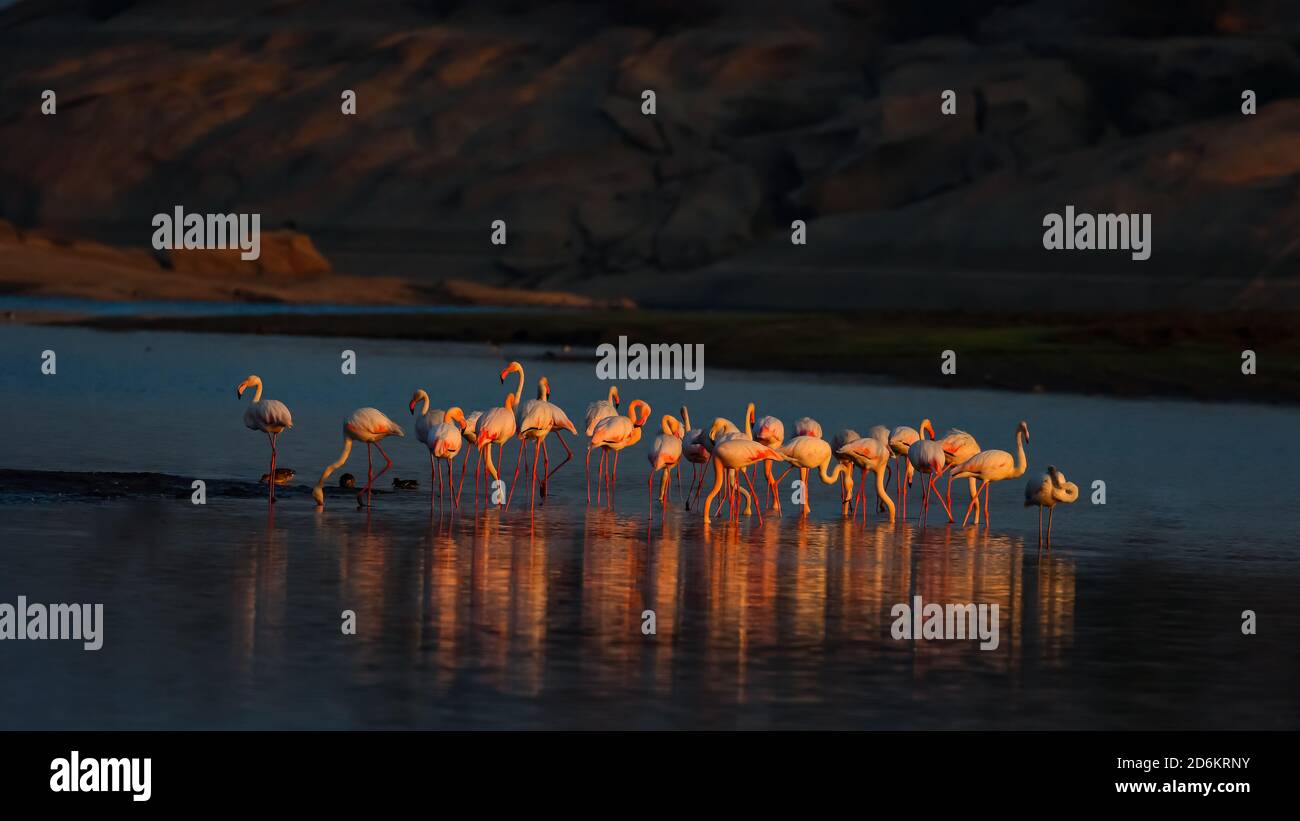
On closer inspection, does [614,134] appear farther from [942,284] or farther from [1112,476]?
[1112,476]

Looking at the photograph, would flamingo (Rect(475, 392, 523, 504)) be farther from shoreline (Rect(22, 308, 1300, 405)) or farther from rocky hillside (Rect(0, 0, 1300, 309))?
rocky hillside (Rect(0, 0, 1300, 309))

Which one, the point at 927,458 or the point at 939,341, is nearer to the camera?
the point at 927,458

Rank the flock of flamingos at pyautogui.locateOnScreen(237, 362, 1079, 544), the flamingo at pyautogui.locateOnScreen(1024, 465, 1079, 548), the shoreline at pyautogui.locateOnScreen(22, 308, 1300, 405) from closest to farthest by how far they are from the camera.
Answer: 1. the flamingo at pyautogui.locateOnScreen(1024, 465, 1079, 548)
2. the flock of flamingos at pyautogui.locateOnScreen(237, 362, 1079, 544)
3. the shoreline at pyautogui.locateOnScreen(22, 308, 1300, 405)

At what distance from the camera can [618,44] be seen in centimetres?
19362

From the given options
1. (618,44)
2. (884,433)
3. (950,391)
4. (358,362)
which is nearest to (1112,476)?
(884,433)

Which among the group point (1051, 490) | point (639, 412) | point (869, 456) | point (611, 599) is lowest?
point (611, 599)

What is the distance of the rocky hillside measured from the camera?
12050cm

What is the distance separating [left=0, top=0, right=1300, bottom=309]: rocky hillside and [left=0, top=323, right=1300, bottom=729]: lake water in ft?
273

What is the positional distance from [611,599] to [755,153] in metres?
149

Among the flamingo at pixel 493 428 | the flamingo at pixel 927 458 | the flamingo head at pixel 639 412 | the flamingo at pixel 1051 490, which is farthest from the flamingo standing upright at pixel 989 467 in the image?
the flamingo at pixel 493 428

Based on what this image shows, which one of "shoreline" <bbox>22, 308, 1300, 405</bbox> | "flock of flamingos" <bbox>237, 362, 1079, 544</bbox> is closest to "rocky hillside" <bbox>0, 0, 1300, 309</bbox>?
"shoreline" <bbox>22, 308, 1300, 405</bbox>

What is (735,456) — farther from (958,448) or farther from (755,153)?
(755,153)

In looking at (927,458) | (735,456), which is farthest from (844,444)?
(735,456)

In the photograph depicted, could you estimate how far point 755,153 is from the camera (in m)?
165
